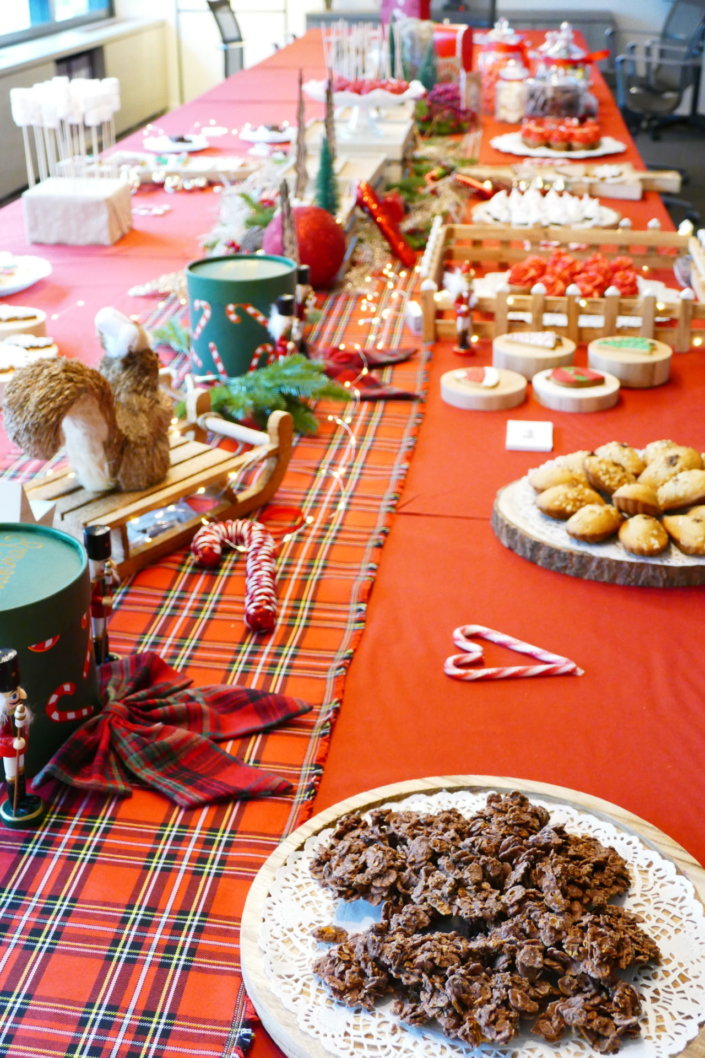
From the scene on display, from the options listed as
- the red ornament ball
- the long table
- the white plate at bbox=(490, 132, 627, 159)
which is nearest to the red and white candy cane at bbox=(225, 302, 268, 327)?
the long table

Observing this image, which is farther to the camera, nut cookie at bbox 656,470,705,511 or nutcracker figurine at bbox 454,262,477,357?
nutcracker figurine at bbox 454,262,477,357

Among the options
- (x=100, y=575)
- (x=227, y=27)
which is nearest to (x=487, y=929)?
(x=100, y=575)

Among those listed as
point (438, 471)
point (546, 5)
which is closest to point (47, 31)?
point (546, 5)

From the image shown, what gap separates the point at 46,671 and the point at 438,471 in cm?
102

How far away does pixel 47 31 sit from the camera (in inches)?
311

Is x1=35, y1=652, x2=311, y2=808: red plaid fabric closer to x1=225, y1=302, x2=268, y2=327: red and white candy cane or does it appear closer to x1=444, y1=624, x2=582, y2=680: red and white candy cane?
x1=444, y1=624, x2=582, y2=680: red and white candy cane

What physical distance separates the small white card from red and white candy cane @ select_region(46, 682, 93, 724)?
1.11 meters

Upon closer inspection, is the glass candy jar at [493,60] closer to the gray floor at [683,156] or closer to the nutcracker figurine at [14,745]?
the gray floor at [683,156]

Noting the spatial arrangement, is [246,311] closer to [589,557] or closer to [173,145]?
[589,557]

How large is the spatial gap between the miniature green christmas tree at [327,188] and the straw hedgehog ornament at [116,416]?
1608 millimetres

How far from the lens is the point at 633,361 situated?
2.36 m

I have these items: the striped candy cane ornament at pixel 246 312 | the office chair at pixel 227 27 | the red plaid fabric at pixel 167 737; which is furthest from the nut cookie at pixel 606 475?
the office chair at pixel 227 27

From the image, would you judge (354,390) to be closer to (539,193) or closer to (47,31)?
(539,193)

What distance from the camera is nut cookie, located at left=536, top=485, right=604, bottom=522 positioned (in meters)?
1.67
